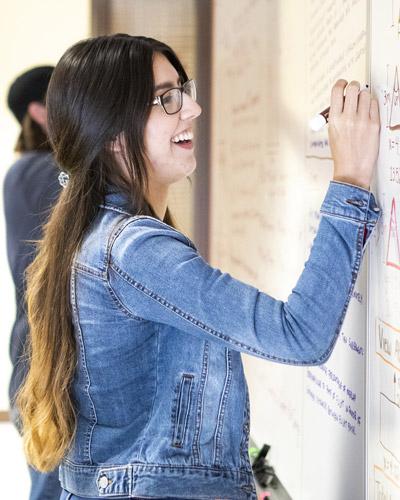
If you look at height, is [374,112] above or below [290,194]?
above

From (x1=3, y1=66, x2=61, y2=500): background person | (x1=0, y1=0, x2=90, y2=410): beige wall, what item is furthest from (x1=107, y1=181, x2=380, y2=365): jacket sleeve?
(x1=0, y1=0, x2=90, y2=410): beige wall

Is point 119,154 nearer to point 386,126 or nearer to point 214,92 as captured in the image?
point 386,126

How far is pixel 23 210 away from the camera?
225 centimetres

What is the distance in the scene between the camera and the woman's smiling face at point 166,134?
1.29 m

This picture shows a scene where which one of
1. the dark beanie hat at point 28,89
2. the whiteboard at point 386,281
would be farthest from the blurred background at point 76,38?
the whiteboard at point 386,281

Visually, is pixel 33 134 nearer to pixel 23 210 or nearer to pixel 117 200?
pixel 23 210

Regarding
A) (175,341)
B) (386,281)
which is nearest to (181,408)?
(175,341)

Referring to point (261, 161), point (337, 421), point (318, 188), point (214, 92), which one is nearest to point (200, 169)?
point (214, 92)

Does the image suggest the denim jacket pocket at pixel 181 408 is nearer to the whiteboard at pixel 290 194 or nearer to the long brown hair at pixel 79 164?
the long brown hair at pixel 79 164

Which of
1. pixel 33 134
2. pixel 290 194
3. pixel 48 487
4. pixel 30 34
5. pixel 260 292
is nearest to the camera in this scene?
pixel 260 292

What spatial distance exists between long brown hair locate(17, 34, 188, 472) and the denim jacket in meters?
0.03

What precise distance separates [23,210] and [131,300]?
118cm

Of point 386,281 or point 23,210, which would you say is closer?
point 386,281

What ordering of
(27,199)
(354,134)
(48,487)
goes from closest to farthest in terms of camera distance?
(354,134)
(48,487)
(27,199)
